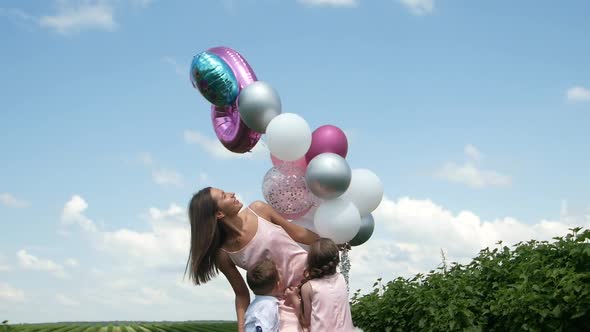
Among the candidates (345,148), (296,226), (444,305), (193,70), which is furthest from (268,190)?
(444,305)

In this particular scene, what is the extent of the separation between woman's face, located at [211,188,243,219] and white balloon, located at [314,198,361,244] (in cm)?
70

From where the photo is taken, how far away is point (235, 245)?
4.62 meters

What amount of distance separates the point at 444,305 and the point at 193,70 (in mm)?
2933

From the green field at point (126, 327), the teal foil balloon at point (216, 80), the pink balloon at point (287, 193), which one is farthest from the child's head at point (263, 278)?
the green field at point (126, 327)

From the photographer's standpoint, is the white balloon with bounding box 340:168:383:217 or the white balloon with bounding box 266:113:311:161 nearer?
the white balloon with bounding box 266:113:311:161

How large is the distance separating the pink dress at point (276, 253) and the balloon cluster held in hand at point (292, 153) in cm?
34

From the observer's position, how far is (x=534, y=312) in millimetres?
4801

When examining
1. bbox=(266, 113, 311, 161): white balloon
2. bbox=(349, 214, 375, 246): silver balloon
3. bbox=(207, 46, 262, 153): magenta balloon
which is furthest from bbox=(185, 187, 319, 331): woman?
bbox=(207, 46, 262, 153): magenta balloon

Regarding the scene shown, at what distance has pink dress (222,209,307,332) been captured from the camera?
4598 mm

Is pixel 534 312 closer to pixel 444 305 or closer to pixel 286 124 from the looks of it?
pixel 444 305

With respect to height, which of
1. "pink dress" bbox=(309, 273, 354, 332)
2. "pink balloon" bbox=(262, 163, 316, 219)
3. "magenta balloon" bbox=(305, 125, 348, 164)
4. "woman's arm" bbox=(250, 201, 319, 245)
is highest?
"magenta balloon" bbox=(305, 125, 348, 164)

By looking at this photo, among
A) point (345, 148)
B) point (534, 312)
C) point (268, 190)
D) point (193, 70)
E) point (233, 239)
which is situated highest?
point (193, 70)

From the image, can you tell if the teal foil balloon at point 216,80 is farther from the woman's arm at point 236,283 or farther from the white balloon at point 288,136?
the woman's arm at point 236,283

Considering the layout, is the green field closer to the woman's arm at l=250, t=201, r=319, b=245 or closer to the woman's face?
the woman's arm at l=250, t=201, r=319, b=245
